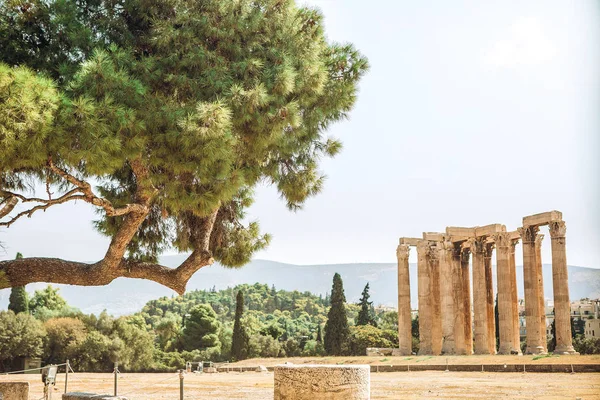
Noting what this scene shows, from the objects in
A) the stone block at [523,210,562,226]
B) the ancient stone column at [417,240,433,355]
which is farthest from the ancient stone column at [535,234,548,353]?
the ancient stone column at [417,240,433,355]

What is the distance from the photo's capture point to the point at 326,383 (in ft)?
29.0

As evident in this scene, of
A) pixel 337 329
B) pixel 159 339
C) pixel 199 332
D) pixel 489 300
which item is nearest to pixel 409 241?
pixel 489 300

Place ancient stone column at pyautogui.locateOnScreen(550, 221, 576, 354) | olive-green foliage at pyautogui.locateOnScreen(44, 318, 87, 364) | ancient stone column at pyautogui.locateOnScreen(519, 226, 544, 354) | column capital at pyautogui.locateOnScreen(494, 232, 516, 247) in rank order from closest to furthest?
ancient stone column at pyautogui.locateOnScreen(550, 221, 576, 354)
ancient stone column at pyautogui.locateOnScreen(519, 226, 544, 354)
column capital at pyautogui.locateOnScreen(494, 232, 516, 247)
olive-green foliage at pyautogui.locateOnScreen(44, 318, 87, 364)

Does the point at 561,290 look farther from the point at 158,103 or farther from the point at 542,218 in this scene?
the point at 158,103

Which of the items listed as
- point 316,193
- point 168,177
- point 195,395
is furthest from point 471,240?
point 168,177

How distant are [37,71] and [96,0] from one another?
1591 mm

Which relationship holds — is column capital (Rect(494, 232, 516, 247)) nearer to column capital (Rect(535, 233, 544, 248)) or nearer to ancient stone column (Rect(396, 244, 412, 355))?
column capital (Rect(535, 233, 544, 248))

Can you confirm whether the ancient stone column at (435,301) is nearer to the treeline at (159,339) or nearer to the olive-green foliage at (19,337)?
the treeline at (159,339)

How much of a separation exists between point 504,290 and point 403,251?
6116mm

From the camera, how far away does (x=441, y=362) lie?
28953mm

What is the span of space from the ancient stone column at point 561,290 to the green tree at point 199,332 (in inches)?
1470

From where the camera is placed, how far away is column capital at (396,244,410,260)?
3650 centimetres

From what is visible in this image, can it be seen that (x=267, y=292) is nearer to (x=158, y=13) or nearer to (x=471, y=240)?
(x=471, y=240)

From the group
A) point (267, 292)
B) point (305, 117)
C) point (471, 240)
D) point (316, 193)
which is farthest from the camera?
point (267, 292)
